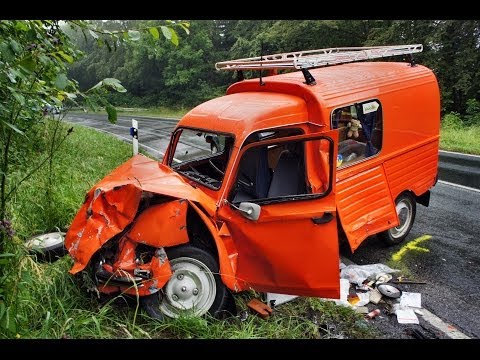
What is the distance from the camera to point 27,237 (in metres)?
4.96

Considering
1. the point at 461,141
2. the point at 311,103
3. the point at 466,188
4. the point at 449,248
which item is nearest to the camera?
the point at 311,103

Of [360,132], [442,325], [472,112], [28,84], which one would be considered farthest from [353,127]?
[472,112]

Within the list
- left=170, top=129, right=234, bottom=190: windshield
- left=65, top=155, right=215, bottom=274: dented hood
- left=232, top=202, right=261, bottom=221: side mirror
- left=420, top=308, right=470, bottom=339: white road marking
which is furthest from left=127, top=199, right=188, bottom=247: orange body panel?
left=420, top=308, right=470, bottom=339: white road marking

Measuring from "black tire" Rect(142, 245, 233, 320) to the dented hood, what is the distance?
1.64ft

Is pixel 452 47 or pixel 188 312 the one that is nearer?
pixel 188 312

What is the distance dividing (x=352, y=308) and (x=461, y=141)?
462 inches

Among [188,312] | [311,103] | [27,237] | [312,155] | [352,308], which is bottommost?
[352,308]

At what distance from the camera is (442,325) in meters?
4.14

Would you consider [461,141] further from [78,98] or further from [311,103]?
[78,98]

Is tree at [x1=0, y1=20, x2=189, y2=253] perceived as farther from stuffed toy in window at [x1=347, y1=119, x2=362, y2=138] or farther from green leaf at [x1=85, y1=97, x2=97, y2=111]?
stuffed toy in window at [x1=347, y1=119, x2=362, y2=138]

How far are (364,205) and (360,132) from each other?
1.00 m

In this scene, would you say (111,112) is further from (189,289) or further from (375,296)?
(375,296)

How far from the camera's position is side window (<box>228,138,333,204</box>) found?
4.56 m

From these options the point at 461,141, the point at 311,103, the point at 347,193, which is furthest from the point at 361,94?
the point at 461,141
